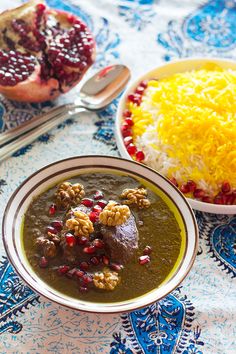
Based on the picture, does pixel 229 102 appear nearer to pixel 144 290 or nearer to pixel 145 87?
pixel 145 87

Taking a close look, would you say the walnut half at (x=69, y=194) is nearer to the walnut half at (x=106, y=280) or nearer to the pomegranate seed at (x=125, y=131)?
the walnut half at (x=106, y=280)

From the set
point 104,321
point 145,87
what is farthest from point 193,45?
point 104,321

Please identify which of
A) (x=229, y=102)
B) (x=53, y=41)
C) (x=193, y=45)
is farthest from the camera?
(x=193, y=45)

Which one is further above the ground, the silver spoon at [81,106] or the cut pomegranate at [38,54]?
the cut pomegranate at [38,54]

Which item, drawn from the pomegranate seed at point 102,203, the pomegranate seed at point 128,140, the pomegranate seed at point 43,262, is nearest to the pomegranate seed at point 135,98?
the pomegranate seed at point 128,140

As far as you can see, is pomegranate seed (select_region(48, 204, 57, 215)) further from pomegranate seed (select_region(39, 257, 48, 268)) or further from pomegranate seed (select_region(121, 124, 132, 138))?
pomegranate seed (select_region(121, 124, 132, 138))

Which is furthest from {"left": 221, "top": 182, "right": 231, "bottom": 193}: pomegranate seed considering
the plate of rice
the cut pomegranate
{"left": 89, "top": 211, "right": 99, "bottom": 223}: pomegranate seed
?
the cut pomegranate
